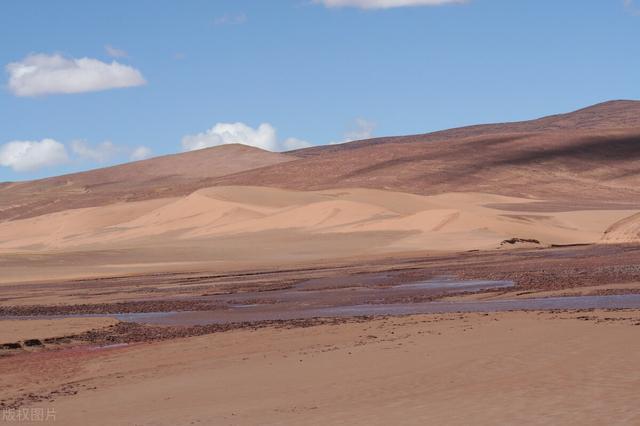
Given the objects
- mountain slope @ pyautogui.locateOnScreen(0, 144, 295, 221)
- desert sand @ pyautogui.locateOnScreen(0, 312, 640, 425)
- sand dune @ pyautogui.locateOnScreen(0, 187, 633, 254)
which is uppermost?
mountain slope @ pyautogui.locateOnScreen(0, 144, 295, 221)

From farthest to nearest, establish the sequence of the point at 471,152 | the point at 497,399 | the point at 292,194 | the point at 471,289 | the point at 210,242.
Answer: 1. the point at 471,152
2. the point at 292,194
3. the point at 210,242
4. the point at 471,289
5. the point at 497,399

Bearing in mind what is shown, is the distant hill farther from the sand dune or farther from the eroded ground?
the eroded ground

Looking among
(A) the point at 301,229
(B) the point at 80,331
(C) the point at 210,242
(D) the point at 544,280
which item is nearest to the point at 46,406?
(B) the point at 80,331

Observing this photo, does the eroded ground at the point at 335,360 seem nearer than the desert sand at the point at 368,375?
No

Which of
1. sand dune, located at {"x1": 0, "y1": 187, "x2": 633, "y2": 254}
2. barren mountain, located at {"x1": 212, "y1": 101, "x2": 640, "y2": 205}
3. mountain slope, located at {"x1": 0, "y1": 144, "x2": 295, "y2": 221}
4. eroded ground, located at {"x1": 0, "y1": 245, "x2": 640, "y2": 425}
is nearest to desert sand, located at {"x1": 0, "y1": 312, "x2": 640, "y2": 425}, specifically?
eroded ground, located at {"x1": 0, "y1": 245, "x2": 640, "y2": 425}

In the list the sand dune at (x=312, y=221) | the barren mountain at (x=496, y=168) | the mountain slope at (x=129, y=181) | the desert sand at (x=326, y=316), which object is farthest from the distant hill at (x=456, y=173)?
the desert sand at (x=326, y=316)

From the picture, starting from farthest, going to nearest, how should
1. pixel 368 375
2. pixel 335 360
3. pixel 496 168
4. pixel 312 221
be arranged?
1. pixel 496 168
2. pixel 312 221
3. pixel 335 360
4. pixel 368 375

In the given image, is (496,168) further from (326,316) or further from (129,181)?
(326,316)

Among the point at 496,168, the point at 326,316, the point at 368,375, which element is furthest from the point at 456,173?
the point at 368,375

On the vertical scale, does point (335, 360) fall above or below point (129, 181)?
below

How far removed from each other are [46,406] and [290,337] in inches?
251

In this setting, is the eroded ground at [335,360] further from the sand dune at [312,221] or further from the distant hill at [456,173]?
the distant hill at [456,173]

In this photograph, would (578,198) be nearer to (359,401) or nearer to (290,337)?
(290,337)

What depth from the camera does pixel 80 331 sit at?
859 inches
